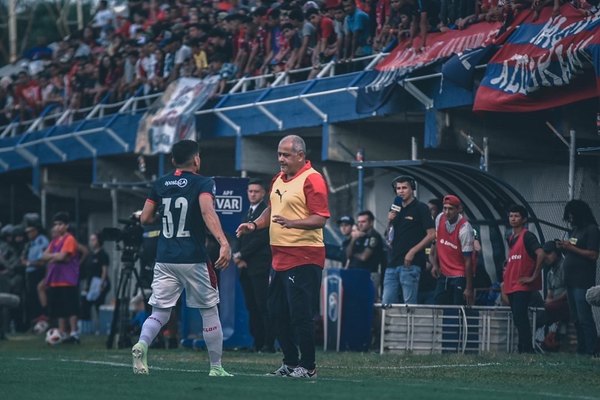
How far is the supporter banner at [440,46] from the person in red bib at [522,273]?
264 centimetres

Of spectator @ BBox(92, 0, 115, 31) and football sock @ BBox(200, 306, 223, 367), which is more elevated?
spectator @ BBox(92, 0, 115, 31)

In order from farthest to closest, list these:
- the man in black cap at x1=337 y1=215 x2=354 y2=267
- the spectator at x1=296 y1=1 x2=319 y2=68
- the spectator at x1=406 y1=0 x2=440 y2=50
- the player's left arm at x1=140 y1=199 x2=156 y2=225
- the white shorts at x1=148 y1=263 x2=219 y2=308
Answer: the spectator at x1=296 y1=1 x2=319 y2=68, the man in black cap at x1=337 y1=215 x2=354 y2=267, the spectator at x1=406 y1=0 x2=440 y2=50, the player's left arm at x1=140 y1=199 x2=156 y2=225, the white shorts at x1=148 y1=263 x2=219 y2=308

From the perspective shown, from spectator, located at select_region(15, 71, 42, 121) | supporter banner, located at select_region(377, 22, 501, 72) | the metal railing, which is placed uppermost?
spectator, located at select_region(15, 71, 42, 121)

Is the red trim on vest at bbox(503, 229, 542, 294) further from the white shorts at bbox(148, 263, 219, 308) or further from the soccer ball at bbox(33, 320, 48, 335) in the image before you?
the soccer ball at bbox(33, 320, 48, 335)

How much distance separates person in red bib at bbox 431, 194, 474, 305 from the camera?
16.2 m

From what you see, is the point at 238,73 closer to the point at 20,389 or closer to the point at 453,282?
the point at 453,282

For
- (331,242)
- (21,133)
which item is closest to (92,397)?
(331,242)

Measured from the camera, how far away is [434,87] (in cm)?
1897

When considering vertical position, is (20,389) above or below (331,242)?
below

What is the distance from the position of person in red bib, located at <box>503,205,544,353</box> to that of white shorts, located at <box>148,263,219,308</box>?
5490mm

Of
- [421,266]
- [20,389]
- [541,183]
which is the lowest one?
[20,389]

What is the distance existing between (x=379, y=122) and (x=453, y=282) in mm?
6047

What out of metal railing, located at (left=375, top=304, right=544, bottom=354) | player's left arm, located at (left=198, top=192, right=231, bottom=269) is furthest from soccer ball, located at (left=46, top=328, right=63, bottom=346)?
player's left arm, located at (left=198, top=192, right=231, bottom=269)

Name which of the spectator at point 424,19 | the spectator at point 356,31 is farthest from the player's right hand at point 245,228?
the spectator at point 356,31
